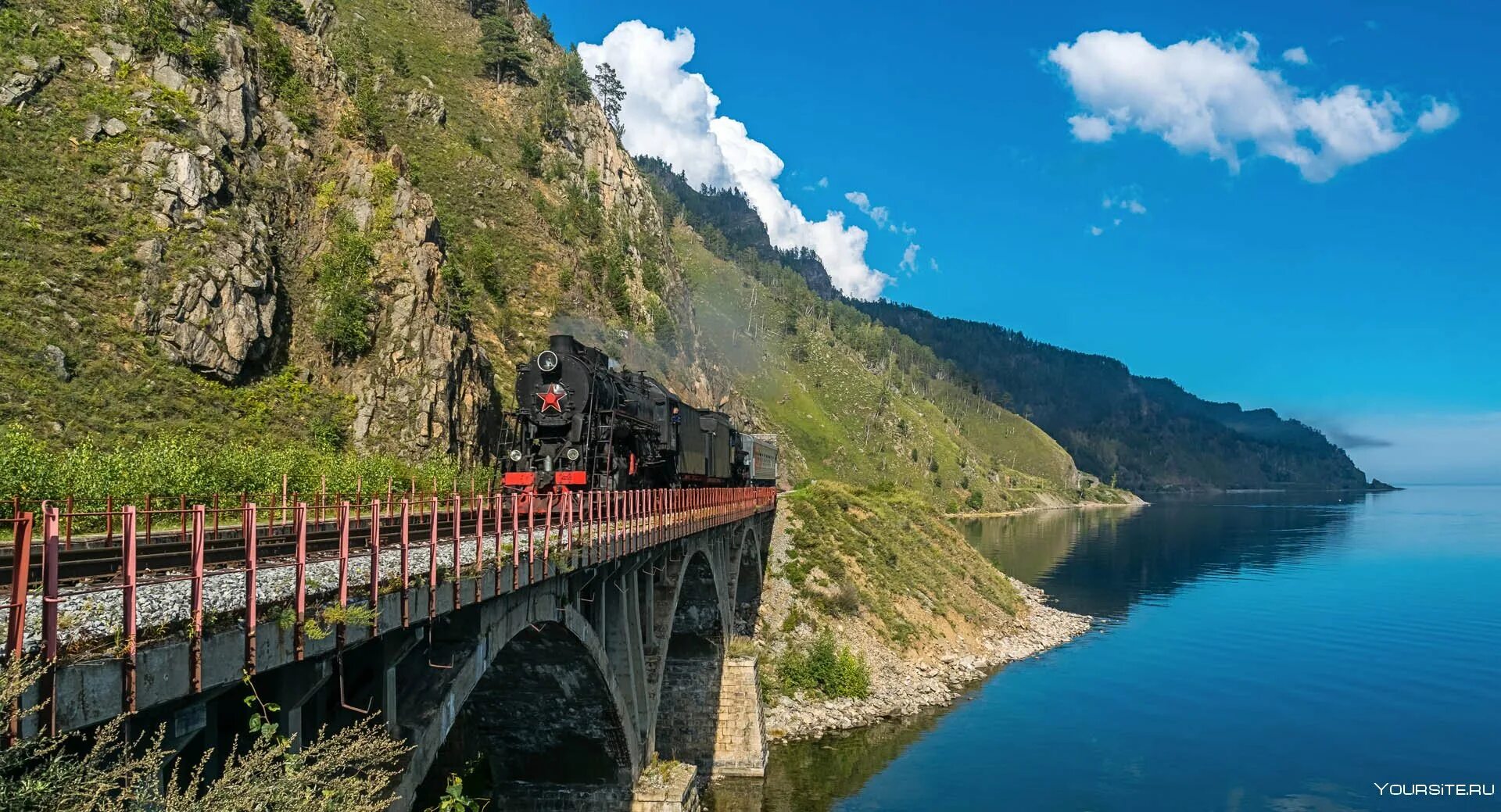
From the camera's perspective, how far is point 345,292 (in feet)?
169

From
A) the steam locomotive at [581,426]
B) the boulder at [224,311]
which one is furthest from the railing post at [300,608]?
the boulder at [224,311]

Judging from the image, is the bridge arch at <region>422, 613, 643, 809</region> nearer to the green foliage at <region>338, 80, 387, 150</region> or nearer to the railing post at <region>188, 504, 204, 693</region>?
the railing post at <region>188, 504, 204, 693</region>

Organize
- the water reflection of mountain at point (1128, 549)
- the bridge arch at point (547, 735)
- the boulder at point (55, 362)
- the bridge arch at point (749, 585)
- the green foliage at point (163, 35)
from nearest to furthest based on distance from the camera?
the bridge arch at point (547, 735)
the boulder at point (55, 362)
the bridge arch at point (749, 585)
the green foliage at point (163, 35)
the water reflection of mountain at point (1128, 549)

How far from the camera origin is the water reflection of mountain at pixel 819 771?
32188 mm

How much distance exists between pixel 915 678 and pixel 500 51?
104 meters

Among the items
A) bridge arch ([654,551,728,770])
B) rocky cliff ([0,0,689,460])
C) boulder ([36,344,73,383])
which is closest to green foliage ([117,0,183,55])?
rocky cliff ([0,0,689,460])

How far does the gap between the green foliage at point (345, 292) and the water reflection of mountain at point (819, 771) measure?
32.4 m

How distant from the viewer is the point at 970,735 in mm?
39781

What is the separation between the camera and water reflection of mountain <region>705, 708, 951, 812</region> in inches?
1267

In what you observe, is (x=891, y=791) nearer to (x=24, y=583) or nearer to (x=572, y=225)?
(x=24, y=583)

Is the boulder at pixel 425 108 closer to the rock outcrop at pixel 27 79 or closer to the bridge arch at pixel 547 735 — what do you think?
the rock outcrop at pixel 27 79

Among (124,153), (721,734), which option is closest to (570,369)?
(721,734)

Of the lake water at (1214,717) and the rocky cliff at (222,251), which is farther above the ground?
the rocky cliff at (222,251)

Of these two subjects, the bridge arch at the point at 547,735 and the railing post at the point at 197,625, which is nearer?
the railing post at the point at 197,625
